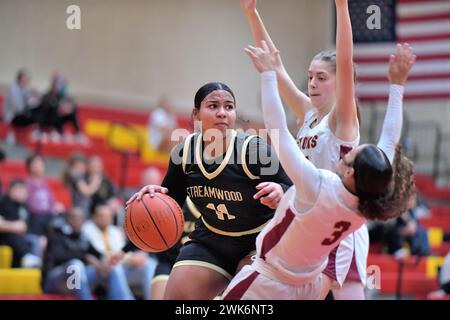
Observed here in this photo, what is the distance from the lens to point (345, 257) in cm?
468

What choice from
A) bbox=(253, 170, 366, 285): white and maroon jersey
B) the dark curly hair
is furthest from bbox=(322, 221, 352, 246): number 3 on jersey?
the dark curly hair

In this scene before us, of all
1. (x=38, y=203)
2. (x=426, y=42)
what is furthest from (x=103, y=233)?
(x=426, y=42)

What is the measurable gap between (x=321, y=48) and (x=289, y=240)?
15674mm

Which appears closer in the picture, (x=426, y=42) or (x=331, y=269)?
(x=331, y=269)

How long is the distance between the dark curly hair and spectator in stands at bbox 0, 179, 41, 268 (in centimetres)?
639

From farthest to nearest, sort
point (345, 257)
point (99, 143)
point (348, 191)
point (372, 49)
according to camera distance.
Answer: point (372, 49) → point (99, 143) → point (345, 257) → point (348, 191)

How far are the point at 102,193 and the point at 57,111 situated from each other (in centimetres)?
409

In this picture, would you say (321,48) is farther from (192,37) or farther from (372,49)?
(192,37)

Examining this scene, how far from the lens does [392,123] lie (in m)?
4.75

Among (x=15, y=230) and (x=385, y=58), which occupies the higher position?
(x=385, y=58)

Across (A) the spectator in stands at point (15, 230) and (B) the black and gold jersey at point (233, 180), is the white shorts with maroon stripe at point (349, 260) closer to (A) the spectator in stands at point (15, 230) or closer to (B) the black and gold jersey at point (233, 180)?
(B) the black and gold jersey at point (233, 180)

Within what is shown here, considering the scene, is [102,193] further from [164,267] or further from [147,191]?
[147,191]

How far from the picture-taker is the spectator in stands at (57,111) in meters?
14.6

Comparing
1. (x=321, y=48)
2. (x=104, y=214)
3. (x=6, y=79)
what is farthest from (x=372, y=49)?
(x=104, y=214)
